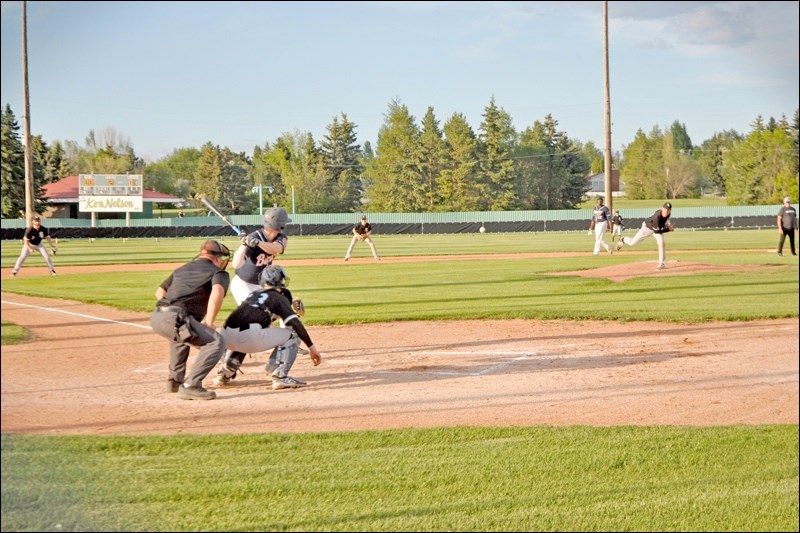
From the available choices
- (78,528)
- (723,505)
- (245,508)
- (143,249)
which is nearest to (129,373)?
(143,249)

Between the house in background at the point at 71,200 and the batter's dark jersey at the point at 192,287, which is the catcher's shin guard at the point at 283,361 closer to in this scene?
the batter's dark jersey at the point at 192,287

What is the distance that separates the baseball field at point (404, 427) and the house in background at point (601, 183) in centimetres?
159

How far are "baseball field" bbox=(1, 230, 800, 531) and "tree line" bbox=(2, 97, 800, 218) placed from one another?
474 mm

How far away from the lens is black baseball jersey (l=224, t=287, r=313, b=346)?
506 cm

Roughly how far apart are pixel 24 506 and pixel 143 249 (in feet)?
7.25

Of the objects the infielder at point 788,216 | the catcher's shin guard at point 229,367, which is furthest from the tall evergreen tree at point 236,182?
the catcher's shin guard at point 229,367

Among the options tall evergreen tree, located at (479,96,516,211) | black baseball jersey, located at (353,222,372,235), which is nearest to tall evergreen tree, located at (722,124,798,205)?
tall evergreen tree, located at (479,96,516,211)

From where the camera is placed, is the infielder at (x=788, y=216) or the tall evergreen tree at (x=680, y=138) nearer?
the tall evergreen tree at (x=680, y=138)

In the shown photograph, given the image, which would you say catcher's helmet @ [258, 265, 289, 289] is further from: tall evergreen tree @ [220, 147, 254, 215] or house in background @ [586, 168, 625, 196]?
house in background @ [586, 168, 625, 196]

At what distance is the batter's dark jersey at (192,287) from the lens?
4062 mm

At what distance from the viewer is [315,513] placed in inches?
142

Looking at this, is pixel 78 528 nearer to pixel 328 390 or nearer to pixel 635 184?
pixel 635 184

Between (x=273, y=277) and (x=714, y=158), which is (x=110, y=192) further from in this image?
(x=714, y=158)

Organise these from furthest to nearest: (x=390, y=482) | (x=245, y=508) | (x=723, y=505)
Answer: (x=390, y=482) < (x=723, y=505) < (x=245, y=508)
